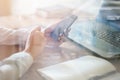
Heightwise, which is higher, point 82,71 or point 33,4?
point 33,4

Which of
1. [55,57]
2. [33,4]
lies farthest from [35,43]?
[33,4]

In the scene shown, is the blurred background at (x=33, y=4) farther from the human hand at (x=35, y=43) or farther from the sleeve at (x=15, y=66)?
the sleeve at (x=15, y=66)

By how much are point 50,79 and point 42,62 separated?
0.34 ft

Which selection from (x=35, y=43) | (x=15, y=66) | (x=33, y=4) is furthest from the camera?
(x=33, y=4)

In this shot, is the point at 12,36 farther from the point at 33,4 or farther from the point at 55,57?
the point at 33,4

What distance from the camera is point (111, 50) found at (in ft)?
2.13

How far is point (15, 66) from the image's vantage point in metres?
0.49

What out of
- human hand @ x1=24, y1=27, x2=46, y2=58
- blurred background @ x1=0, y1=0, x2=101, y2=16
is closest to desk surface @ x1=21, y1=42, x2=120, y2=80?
human hand @ x1=24, y1=27, x2=46, y2=58

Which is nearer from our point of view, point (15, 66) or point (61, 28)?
point (15, 66)

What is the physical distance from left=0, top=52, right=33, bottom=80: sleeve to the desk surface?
2 centimetres

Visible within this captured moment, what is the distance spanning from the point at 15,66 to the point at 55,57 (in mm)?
155

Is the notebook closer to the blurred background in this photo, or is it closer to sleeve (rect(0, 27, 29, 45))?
sleeve (rect(0, 27, 29, 45))

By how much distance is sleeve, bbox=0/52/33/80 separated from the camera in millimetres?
465

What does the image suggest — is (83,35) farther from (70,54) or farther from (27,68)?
(27,68)
